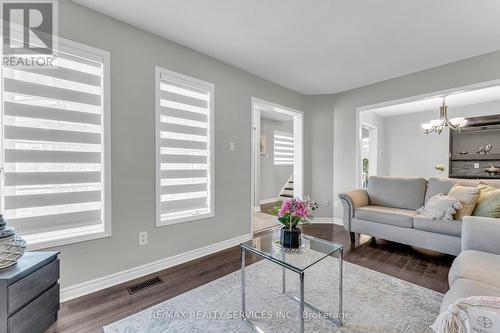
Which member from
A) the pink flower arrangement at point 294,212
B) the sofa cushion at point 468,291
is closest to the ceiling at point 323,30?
the pink flower arrangement at point 294,212

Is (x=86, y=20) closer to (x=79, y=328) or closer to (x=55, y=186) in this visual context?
(x=55, y=186)

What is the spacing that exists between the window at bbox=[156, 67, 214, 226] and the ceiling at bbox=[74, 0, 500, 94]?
53 cm

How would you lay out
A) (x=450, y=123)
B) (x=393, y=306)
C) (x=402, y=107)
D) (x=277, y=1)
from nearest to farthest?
(x=393, y=306) → (x=277, y=1) → (x=450, y=123) → (x=402, y=107)

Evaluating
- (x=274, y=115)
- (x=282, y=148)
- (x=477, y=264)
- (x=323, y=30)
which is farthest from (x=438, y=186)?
(x=282, y=148)

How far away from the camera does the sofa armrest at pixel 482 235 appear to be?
5.49 feet

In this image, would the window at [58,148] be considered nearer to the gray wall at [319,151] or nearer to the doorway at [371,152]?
the gray wall at [319,151]

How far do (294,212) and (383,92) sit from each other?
322cm

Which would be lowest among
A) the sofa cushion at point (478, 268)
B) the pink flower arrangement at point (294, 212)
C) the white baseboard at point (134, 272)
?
the white baseboard at point (134, 272)

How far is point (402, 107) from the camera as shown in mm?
5383

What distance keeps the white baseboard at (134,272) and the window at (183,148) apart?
0.42 meters

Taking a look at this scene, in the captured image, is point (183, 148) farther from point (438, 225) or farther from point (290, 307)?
point (438, 225)

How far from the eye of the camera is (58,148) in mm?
1889

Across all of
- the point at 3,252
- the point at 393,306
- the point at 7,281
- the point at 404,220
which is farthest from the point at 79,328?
the point at 404,220

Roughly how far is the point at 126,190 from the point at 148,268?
0.85m
